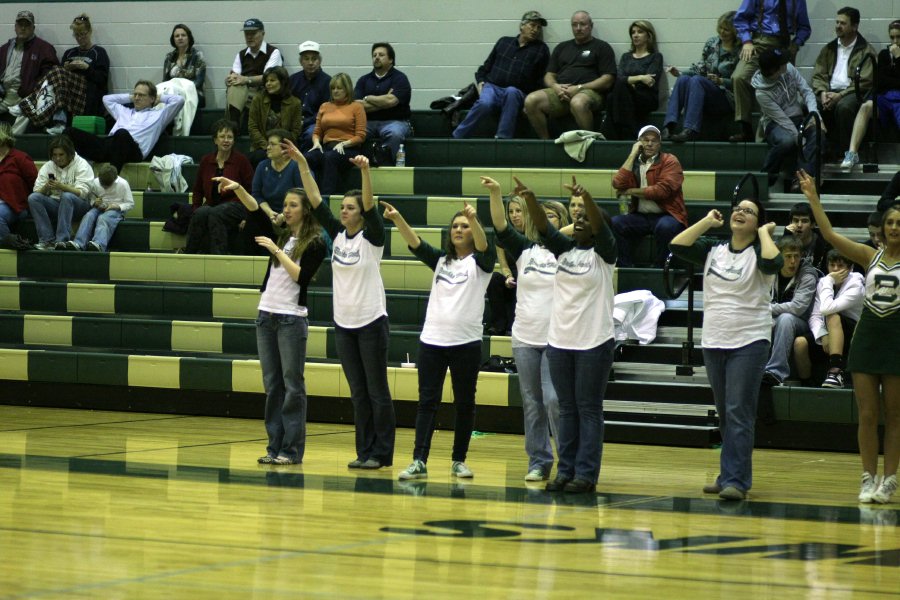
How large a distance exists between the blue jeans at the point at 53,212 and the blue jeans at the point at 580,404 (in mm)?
6335

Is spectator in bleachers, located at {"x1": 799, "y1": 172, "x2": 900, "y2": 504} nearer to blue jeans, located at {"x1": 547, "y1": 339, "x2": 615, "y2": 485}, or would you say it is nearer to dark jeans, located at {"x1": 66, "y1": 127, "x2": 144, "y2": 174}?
blue jeans, located at {"x1": 547, "y1": 339, "x2": 615, "y2": 485}

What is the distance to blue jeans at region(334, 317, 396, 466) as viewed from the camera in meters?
7.01

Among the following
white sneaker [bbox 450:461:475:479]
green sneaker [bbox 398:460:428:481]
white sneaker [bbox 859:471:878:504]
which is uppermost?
white sneaker [bbox 859:471:878:504]

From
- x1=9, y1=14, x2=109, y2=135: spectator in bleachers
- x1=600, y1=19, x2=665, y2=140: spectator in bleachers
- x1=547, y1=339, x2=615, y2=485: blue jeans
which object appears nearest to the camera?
x1=547, y1=339, x2=615, y2=485: blue jeans

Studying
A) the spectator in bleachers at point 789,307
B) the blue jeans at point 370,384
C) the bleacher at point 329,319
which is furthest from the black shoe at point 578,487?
the spectator in bleachers at point 789,307

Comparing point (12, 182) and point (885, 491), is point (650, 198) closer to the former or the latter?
point (885, 491)

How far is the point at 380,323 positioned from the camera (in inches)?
276

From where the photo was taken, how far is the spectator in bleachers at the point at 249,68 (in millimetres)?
12703

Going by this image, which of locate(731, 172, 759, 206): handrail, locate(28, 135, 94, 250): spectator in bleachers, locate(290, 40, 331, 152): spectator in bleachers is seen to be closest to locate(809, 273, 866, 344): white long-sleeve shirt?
locate(731, 172, 759, 206): handrail

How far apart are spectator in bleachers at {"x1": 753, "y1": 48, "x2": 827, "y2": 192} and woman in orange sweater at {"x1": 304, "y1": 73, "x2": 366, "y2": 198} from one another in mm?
3421

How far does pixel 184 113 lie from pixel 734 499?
8275 mm

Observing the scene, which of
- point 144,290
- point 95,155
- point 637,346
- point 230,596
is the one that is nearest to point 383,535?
point 230,596

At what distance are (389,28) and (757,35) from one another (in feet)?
12.6

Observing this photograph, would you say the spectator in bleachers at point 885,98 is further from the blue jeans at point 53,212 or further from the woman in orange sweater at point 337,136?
the blue jeans at point 53,212
